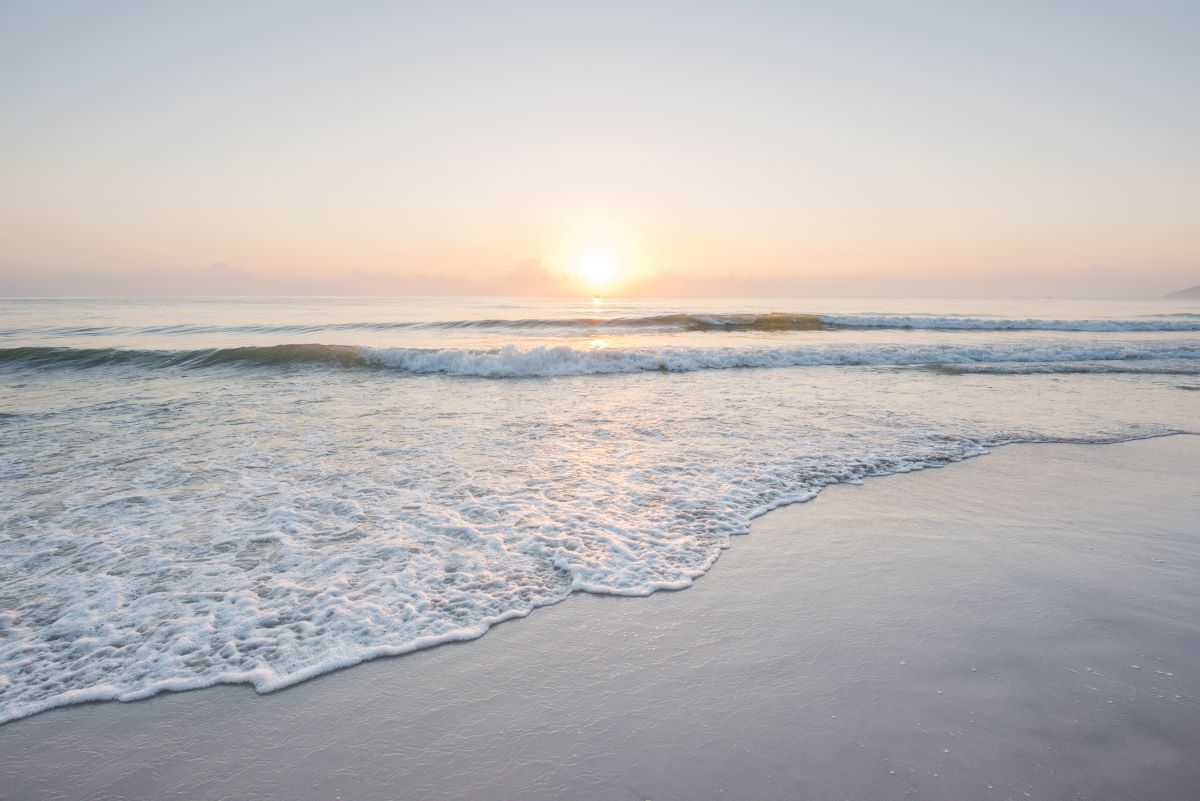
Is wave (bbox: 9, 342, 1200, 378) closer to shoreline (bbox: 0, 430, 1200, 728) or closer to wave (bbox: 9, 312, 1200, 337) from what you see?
wave (bbox: 9, 312, 1200, 337)

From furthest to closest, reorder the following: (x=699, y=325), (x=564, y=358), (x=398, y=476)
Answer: (x=699, y=325) → (x=564, y=358) → (x=398, y=476)

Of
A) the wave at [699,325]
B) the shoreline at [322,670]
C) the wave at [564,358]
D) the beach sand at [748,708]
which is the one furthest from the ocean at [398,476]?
the wave at [699,325]

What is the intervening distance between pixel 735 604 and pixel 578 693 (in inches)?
51.2

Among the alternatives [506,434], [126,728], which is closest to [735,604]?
[126,728]

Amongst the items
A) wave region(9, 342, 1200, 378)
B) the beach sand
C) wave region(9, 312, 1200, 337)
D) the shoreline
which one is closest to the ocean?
the shoreline

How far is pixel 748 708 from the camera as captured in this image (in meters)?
2.77

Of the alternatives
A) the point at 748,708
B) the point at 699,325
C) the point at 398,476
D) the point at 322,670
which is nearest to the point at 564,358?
the point at 398,476

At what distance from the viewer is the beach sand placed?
7.76ft

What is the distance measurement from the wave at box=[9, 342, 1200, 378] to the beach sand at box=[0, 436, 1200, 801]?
40.8 ft

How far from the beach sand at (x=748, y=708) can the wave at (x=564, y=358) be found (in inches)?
489

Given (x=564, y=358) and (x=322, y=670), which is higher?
(x=564, y=358)

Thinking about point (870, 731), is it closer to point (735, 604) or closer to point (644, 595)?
point (735, 604)

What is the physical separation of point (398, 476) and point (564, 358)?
33.7ft

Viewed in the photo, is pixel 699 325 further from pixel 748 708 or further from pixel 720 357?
pixel 748 708
